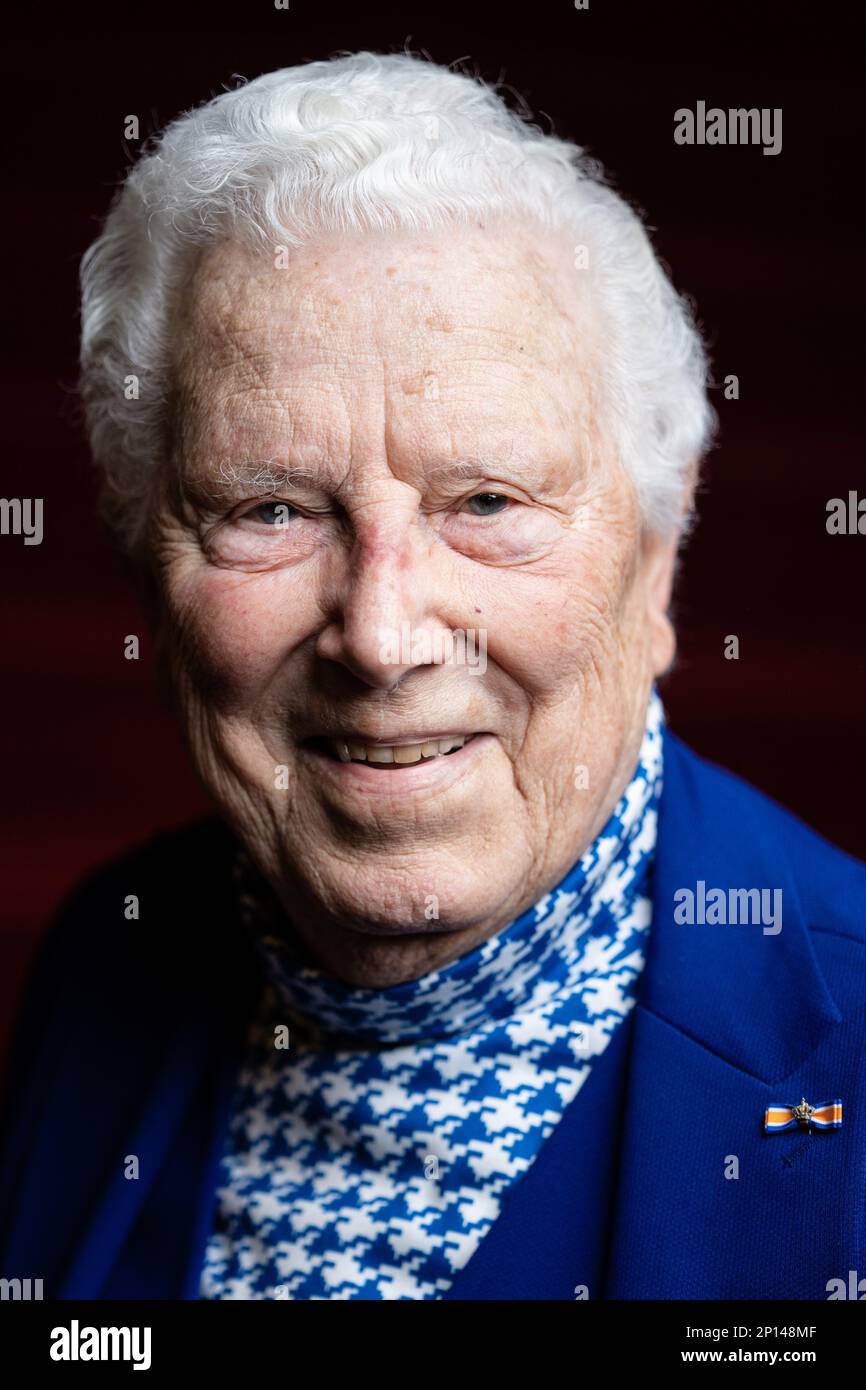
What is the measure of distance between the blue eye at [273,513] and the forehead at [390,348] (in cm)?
6

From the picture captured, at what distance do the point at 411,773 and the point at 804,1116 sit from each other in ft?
1.59

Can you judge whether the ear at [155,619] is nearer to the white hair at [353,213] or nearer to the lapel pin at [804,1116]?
the white hair at [353,213]

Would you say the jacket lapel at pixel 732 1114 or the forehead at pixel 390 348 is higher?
the forehead at pixel 390 348

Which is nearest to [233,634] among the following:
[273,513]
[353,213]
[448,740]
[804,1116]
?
[273,513]

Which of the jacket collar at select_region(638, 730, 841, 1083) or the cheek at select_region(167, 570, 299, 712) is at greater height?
the cheek at select_region(167, 570, 299, 712)

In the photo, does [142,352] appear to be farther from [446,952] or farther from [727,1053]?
[727,1053]

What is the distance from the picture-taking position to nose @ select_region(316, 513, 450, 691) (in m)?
1.47

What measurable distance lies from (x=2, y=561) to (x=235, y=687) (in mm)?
1772

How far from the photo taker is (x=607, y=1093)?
1.64 m

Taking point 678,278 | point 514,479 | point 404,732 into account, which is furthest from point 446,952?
point 678,278

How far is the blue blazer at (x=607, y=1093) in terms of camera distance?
1.48 m

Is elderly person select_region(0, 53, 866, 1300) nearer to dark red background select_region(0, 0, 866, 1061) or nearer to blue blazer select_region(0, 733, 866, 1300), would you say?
blue blazer select_region(0, 733, 866, 1300)
